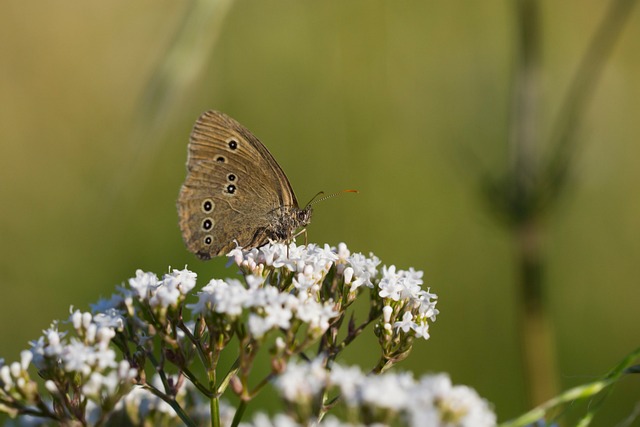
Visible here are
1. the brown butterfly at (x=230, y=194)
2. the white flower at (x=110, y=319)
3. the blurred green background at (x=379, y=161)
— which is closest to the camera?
the white flower at (x=110, y=319)

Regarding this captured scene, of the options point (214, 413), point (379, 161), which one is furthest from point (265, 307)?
point (379, 161)

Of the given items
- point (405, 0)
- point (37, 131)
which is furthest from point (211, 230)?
point (37, 131)

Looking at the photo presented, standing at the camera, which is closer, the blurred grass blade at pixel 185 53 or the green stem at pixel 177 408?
the green stem at pixel 177 408

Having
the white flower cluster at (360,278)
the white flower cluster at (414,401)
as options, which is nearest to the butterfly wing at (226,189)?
the white flower cluster at (360,278)

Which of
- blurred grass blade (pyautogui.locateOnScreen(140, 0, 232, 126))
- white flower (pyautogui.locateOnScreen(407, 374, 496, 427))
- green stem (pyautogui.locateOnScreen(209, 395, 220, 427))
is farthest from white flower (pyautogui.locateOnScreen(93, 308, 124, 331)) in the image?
white flower (pyautogui.locateOnScreen(407, 374, 496, 427))

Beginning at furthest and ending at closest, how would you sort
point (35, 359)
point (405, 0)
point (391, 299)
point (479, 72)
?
point (405, 0) → point (479, 72) → point (391, 299) → point (35, 359)

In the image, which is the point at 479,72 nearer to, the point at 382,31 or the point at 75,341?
the point at 382,31

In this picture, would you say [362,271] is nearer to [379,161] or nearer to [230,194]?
[230,194]

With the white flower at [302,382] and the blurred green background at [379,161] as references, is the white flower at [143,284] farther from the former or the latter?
the blurred green background at [379,161]
